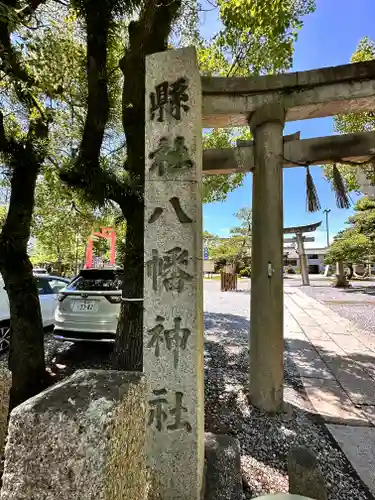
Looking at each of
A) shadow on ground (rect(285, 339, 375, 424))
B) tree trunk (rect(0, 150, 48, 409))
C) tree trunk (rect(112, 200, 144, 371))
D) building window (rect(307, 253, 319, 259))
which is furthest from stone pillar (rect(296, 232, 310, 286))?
building window (rect(307, 253, 319, 259))

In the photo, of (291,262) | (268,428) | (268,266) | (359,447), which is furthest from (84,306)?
(291,262)

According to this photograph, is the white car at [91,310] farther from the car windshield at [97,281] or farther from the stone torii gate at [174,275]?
the stone torii gate at [174,275]

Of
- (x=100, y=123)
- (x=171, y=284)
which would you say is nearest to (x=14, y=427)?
(x=171, y=284)

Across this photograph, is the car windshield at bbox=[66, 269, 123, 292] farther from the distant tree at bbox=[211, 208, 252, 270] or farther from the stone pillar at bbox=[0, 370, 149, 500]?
the distant tree at bbox=[211, 208, 252, 270]

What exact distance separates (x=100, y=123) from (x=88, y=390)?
11.3 feet

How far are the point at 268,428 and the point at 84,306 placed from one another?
11.2ft

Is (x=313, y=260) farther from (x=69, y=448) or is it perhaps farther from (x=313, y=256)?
(x=69, y=448)

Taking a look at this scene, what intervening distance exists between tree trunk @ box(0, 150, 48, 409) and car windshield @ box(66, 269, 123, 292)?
139cm

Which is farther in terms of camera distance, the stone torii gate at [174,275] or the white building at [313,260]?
the white building at [313,260]

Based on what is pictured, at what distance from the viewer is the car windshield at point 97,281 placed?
5.52m

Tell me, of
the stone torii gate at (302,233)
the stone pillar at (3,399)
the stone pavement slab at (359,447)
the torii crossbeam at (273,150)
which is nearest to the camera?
the stone pillar at (3,399)

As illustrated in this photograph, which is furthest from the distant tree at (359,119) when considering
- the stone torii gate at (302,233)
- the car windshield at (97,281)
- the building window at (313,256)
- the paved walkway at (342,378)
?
the building window at (313,256)

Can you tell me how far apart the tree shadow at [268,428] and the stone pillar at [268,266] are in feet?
0.83

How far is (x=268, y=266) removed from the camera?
12.1 feet
